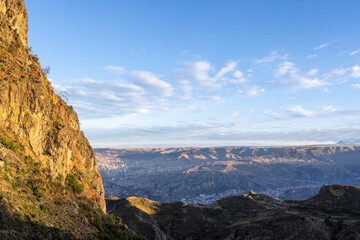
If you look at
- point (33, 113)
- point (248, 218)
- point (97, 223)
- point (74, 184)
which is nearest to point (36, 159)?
point (33, 113)

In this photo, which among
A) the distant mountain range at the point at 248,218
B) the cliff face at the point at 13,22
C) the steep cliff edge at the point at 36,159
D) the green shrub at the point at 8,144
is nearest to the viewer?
the steep cliff edge at the point at 36,159

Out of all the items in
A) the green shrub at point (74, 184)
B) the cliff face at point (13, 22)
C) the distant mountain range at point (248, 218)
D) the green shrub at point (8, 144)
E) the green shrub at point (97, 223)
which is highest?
the cliff face at point (13, 22)

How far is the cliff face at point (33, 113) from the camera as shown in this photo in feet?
85.1

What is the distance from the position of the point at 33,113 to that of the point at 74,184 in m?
11.0

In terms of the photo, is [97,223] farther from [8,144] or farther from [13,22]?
[13,22]

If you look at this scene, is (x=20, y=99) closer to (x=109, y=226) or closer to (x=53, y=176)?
(x=53, y=176)

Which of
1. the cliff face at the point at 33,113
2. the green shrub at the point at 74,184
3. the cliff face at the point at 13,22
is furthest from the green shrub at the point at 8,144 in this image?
the cliff face at the point at 13,22

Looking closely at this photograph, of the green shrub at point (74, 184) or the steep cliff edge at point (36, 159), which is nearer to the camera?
the steep cliff edge at point (36, 159)

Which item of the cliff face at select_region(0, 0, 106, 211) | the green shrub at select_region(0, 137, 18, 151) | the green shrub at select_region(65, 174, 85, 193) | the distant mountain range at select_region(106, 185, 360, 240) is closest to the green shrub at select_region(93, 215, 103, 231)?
the green shrub at select_region(65, 174, 85, 193)

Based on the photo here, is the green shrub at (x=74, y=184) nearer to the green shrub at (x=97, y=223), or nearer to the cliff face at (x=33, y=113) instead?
the cliff face at (x=33, y=113)

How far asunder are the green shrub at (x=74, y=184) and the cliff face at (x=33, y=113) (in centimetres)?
62

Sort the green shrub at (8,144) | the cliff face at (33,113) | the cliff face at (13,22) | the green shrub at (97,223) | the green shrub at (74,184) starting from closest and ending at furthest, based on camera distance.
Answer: the green shrub at (8,144)
the cliff face at (33,113)
the green shrub at (97,223)
the cliff face at (13,22)
the green shrub at (74,184)

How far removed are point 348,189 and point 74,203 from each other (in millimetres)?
135137

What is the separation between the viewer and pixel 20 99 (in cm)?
2708
